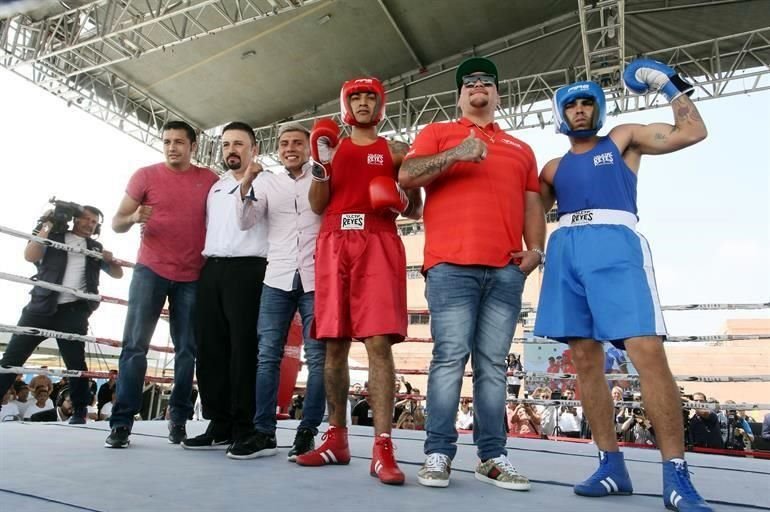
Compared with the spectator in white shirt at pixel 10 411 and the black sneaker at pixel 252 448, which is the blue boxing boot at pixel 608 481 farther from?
the spectator in white shirt at pixel 10 411

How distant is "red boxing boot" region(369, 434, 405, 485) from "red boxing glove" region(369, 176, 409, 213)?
69 cm

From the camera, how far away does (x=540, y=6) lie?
7.20 meters

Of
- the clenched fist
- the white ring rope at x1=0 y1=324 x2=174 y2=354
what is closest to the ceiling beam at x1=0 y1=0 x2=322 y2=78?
the white ring rope at x1=0 y1=324 x2=174 y2=354

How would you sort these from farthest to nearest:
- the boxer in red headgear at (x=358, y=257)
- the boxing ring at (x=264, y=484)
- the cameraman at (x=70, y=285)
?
the cameraman at (x=70, y=285) → the boxer in red headgear at (x=358, y=257) → the boxing ring at (x=264, y=484)

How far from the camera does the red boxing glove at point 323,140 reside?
1858 millimetres

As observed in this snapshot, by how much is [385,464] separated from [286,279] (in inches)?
31.7

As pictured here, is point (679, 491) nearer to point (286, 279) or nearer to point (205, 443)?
point (286, 279)

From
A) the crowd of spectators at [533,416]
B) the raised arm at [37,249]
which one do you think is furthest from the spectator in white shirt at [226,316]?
the crowd of spectators at [533,416]

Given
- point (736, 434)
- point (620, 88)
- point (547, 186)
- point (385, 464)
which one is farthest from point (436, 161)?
point (620, 88)

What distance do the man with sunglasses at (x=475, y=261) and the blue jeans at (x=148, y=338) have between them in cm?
114

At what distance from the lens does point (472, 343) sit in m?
1.81

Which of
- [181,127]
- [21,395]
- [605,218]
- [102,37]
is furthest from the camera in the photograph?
[102,37]

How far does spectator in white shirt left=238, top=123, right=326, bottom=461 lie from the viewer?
2111 mm

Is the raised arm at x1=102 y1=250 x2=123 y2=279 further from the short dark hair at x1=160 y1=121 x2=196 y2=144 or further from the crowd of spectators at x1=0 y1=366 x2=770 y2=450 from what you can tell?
the short dark hair at x1=160 y1=121 x2=196 y2=144
